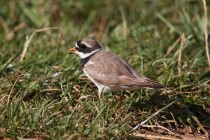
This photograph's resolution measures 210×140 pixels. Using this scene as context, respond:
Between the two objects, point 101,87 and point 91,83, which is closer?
point 101,87

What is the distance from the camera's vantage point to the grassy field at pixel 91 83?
5.77m

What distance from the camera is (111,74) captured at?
253 inches

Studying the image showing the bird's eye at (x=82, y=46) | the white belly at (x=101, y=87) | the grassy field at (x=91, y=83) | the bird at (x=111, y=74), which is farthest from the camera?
the bird's eye at (x=82, y=46)

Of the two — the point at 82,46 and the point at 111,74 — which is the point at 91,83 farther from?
the point at 111,74

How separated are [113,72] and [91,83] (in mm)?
745

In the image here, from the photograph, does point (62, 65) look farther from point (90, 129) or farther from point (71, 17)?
point (71, 17)

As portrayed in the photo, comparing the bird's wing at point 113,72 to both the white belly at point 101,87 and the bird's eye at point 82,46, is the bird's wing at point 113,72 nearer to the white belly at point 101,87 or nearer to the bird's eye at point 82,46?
the white belly at point 101,87

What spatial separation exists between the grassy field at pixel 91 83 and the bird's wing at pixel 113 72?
0.27 metres

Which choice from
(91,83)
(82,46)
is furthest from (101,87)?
(82,46)

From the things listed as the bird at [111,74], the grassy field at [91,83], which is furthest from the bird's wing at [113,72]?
the grassy field at [91,83]

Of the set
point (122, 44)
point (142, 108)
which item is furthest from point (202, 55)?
point (142, 108)

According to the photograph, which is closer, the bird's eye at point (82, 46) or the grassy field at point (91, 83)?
the grassy field at point (91, 83)

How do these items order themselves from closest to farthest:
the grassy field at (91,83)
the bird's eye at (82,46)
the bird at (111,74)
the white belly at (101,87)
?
the grassy field at (91,83)
the bird at (111,74)
the white belly at (101,87)
the bird's eye at (82,46)

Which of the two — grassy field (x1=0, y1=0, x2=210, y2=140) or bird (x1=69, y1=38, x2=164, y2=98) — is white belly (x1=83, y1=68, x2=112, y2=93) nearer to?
bird (x1=69, y1=38, x2=164, y2=98)
